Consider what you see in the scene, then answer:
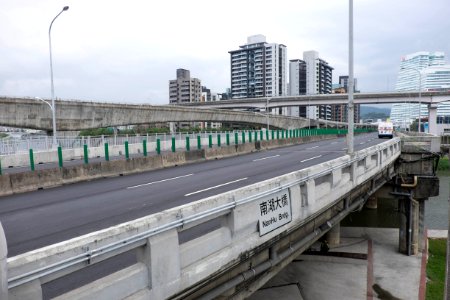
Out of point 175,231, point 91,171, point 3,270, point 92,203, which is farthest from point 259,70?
point 3,270

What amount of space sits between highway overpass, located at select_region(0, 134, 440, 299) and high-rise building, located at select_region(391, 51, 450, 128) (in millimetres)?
125011

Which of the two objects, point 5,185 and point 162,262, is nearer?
point 162,262

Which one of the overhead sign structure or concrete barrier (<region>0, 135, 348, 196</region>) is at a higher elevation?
the overhead sign structure

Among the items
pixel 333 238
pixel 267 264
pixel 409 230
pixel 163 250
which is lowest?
pixel 333 238

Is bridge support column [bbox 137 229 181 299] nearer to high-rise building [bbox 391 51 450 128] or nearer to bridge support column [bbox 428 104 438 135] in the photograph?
bridge support column [bbox 428 104 438 135]

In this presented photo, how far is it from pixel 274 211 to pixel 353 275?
9.87m

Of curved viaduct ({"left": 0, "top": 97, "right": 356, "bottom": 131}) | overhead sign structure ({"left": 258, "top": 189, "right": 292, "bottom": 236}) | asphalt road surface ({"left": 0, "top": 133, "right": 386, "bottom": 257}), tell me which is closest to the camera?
overhead sign structure ({"left": 258, "top": 189, "right": 292, "bottom": 236})

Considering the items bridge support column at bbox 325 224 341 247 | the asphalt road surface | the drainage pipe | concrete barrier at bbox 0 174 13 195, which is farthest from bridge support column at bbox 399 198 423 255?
concrete barrier at bbox 0 174 13 195

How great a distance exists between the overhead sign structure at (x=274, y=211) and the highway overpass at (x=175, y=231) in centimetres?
2

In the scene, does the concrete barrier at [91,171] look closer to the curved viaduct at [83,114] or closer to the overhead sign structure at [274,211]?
the overhead sign structure at [274,211]

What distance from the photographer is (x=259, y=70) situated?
168 m

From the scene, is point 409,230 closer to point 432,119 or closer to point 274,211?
point 274,211

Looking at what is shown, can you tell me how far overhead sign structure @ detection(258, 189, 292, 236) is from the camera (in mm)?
6391

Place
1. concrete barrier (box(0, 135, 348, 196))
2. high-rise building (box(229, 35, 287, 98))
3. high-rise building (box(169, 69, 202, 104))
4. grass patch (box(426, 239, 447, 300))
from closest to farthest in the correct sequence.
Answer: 1. grass patch (box(426, 239, 447, 300))
2. concrete barrier (box(0, 135, 348, 196))
3. high-rise building (box(229, 35, 287, 98))
4. high-rise building (box(169, 69, 202, 104))
